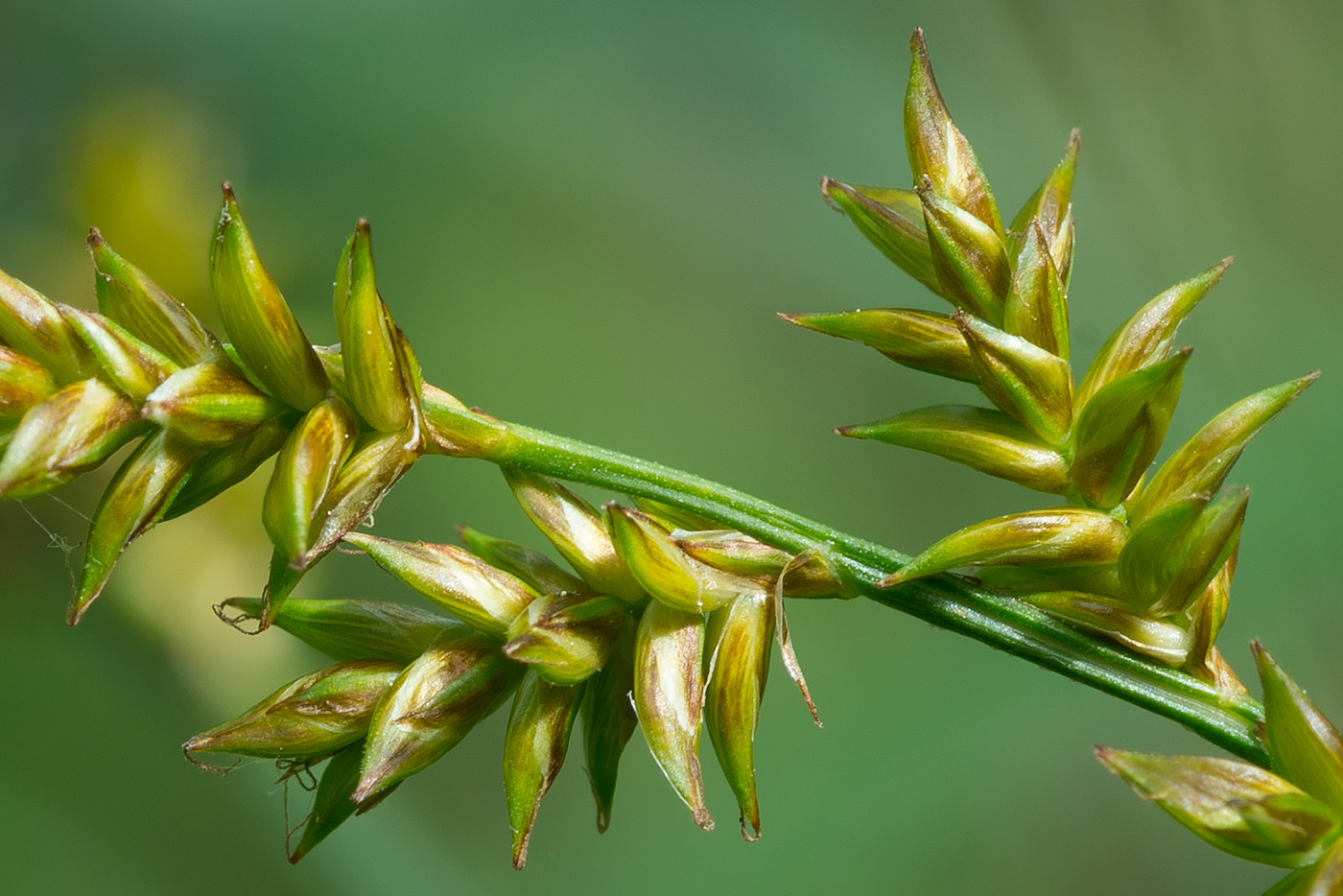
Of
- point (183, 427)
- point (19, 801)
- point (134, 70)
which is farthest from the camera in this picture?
point (134, 70)

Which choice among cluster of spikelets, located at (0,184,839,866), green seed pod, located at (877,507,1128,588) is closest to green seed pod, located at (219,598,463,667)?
cluster of spikelets, located at (0,184,839,866)

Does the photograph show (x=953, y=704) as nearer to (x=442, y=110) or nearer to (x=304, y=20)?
(x=442, y=110)

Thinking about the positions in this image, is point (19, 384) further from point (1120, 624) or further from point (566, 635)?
point (1120, 624)

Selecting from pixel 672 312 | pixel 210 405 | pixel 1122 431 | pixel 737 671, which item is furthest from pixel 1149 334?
pixel 672 312

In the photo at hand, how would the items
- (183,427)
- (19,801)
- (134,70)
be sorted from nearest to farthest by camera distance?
(183,427), (19,801), (134,70)

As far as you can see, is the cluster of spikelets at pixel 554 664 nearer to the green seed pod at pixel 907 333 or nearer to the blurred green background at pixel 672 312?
the green seed pod at pixel 907 333

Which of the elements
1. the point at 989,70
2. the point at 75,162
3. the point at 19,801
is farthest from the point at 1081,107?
the point at 19,801

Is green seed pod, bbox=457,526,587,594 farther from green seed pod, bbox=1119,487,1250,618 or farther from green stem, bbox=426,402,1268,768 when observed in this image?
green seed pod, bbox=1119,487,1250,618
